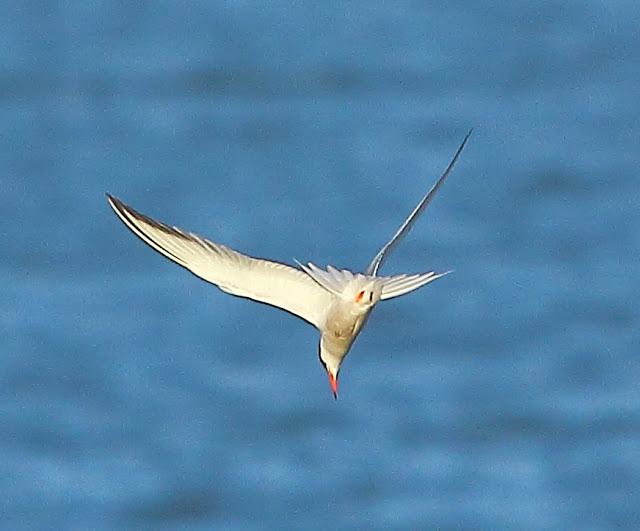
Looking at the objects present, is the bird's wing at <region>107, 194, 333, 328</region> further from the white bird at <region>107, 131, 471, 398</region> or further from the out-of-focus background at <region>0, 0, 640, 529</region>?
the out-of-focus background at <region>0, 0, 640, 529</region>

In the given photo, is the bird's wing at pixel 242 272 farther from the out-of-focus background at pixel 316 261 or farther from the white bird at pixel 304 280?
the out-of-focus background at pixel 316 261

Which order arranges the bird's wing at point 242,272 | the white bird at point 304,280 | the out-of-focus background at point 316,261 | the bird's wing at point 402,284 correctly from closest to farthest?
the white bird at point 304,280 < the bird's wing at point 402,284 < the bird's wing at point 242,272 < the out-of-focus background at point 316,261

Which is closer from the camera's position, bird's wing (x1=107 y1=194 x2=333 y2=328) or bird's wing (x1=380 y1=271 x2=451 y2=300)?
bird's wing (x1=380 y1=271 x2=451 y2=300)

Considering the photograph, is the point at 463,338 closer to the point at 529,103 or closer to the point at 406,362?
the point at 406,362

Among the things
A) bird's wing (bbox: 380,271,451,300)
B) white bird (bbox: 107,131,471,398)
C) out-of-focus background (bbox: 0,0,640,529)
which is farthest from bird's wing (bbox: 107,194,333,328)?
out-of-focus background (bbox: 0,0,640,529)

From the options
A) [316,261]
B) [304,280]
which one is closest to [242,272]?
[304,280]

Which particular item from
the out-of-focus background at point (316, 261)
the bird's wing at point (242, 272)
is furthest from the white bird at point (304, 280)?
the out-of-focus background at point (316, 261)

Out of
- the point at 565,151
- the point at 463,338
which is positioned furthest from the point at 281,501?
the point at 565,151

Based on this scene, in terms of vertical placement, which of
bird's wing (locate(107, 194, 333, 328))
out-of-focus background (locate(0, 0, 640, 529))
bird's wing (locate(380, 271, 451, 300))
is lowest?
bird's wing (locate(380, 271, 451, 300))
